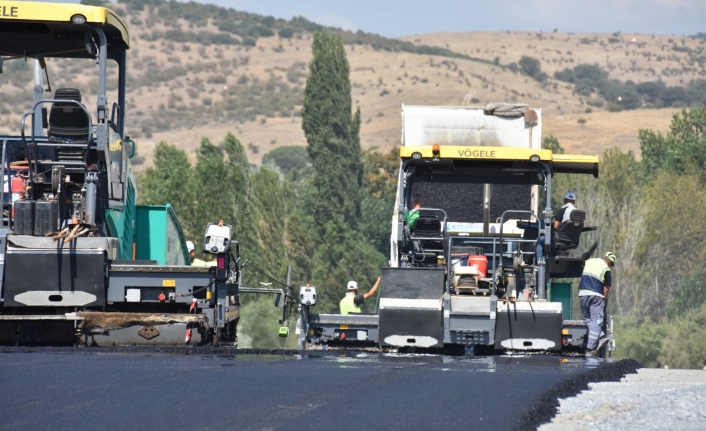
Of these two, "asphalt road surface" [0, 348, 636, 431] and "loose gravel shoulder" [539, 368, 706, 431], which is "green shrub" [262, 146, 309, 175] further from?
"loose gravel shoulder" [539, 368, 706, 431]

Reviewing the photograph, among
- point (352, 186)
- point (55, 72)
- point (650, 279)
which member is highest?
point (55, 72)

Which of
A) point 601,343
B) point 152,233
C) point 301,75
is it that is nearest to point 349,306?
point 152,233

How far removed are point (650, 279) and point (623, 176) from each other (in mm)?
3777

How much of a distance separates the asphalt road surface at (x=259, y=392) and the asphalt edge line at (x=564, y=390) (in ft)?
0.13

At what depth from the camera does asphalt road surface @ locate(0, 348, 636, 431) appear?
7.09 m

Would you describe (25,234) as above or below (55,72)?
below

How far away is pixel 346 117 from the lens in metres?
47.2

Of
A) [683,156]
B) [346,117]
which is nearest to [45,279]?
[346,117]

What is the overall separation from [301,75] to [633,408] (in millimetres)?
112339

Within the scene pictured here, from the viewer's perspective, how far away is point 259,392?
8.25 m

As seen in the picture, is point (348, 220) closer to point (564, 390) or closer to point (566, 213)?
point (566, 213)

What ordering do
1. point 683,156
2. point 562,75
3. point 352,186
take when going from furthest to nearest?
point 562,75
point 683,156
point 352,186

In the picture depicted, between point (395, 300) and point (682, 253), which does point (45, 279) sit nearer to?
point (395, 300)

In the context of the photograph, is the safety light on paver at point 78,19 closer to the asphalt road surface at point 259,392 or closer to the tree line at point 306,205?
the asphalt road surface at point 259,392
